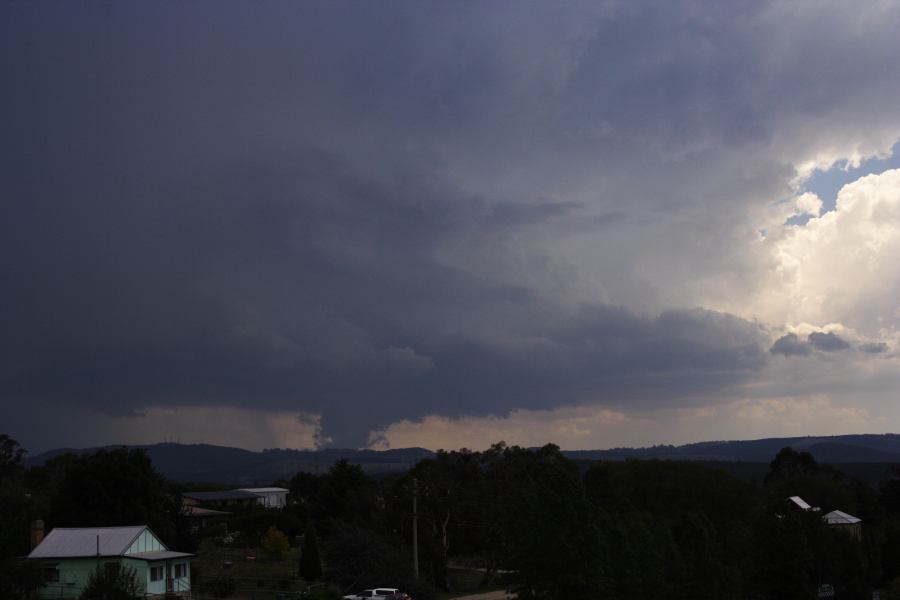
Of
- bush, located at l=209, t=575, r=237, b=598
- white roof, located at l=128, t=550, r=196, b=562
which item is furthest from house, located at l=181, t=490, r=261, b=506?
white roof, located at l=128, t=550, r=196, b=562

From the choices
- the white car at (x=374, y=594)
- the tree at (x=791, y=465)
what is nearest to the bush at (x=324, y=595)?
the white car at (x=374, y=594)

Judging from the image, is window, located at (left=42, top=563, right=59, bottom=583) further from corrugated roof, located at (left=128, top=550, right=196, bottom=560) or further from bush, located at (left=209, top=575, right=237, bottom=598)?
bush, located at (left=209, top=575, right=237, bottom=598)

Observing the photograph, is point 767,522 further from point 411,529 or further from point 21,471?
point 21,471

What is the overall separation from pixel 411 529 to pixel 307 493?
201 ft

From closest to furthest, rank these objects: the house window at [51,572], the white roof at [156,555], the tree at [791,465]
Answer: the house window at [51,572]
the white roof at [156,555]
the tree at [791,465]

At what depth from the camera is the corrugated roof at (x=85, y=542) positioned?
52.7 metres

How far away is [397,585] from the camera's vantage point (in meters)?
61.7

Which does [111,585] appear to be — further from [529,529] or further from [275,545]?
[275,545]

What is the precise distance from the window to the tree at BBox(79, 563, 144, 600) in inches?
134

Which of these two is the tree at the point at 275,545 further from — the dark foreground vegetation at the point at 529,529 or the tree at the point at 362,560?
the tree at the point at 362,560

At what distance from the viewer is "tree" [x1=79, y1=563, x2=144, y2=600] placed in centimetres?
4769

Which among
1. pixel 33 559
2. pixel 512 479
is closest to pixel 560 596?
pixel 33 559

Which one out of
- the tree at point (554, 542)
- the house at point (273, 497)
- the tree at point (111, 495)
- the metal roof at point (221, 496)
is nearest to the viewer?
the tree at point (554, 542)

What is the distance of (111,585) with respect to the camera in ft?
158
